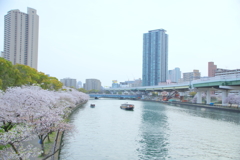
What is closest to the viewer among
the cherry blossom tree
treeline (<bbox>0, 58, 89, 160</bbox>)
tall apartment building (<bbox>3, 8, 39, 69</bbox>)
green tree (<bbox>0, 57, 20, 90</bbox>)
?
treeline (<bbox>0, 58, 89, 160</bbox>)

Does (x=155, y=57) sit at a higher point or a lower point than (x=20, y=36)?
higher

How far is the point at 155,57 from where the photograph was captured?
16962 cm

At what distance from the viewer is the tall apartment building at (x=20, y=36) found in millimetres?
88000

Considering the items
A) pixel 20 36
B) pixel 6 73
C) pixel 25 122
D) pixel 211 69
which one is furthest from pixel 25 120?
pixel 211 69

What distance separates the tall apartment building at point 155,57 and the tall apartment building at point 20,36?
10058cm

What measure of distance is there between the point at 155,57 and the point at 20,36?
350 ft

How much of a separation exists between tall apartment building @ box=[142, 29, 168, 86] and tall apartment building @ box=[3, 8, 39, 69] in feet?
330

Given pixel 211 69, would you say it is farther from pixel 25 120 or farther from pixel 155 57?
pixel 25 120

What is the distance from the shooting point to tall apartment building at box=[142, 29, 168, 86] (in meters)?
170

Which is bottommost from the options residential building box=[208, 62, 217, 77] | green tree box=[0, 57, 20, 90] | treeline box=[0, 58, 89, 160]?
treeline box=[0, 58, 89, 160]

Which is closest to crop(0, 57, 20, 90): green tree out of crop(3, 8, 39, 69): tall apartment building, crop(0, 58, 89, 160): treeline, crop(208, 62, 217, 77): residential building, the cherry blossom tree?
crop(0, 58, 89, 160): treeline

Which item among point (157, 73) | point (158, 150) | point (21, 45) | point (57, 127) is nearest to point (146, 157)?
point (158, 150)

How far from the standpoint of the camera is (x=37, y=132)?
37.0ft

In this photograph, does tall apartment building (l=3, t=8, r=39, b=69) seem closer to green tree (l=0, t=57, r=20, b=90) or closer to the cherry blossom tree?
green tree (l=0, t=57, r=20, b=90)
